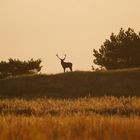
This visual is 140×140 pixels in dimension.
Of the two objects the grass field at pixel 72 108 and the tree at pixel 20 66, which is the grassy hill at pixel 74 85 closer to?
the grass field at pixel 72 108

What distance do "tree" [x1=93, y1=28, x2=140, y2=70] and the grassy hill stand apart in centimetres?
2320

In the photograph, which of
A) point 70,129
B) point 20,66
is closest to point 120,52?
point 20,66

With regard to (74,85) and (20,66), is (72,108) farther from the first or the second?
(20,66)

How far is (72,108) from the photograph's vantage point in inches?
950

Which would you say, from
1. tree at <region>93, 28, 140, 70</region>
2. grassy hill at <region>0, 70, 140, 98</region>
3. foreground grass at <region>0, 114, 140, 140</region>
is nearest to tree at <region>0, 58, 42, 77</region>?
tree at <region>93, 28, 140, 70</region>

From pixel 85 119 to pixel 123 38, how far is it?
213ft

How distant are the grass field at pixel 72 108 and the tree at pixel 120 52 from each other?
23662mm

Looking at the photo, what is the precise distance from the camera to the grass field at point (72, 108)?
10.9m

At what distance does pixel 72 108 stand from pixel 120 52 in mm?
50940

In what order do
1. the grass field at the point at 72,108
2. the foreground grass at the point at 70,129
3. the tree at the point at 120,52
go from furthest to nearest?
the tree at the point at 120,52, the grass field at the point at 72,108, the foreground grass at the point at 70,129

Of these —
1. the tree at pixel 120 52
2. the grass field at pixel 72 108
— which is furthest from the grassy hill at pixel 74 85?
the tree at pixel 120 52

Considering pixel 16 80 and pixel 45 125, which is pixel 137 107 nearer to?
pixel 45 125

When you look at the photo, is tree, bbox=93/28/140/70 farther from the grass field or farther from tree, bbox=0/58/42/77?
the grass field

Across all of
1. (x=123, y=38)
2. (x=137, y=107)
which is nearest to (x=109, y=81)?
(x=137, y=107)
